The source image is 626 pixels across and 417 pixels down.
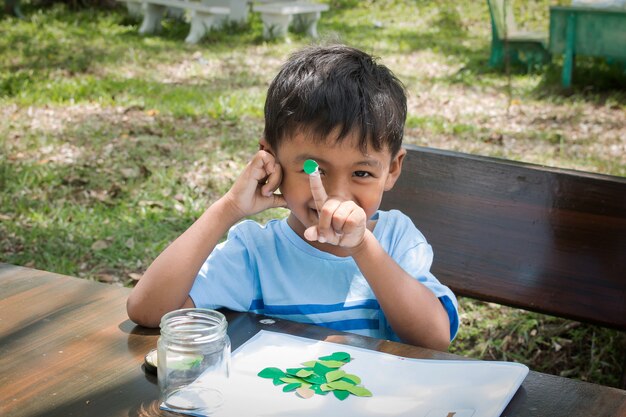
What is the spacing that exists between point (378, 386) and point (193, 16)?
29.0ft

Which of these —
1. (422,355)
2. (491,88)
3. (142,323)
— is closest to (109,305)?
(142,323)

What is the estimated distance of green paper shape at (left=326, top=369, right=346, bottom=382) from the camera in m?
1.43

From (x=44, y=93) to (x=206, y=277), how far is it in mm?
5455

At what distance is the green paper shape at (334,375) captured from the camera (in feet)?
4.69

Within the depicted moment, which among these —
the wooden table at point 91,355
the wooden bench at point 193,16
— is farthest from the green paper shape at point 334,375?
the wooden bench at point 193,16

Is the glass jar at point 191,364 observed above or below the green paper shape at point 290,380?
above

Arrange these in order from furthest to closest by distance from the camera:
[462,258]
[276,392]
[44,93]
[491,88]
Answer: [491,88]
[44,93]
[462,258]
[276,392]

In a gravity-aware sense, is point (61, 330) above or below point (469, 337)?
above

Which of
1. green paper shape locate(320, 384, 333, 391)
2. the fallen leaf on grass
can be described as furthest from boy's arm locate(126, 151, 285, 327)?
the fallen leaf on grass

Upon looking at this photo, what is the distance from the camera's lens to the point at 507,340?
3.42 meters

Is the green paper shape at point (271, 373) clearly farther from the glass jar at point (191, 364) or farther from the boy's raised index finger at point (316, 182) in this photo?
the boy's raised index finger at point (316, 182)

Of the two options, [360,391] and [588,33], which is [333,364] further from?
[588,33]

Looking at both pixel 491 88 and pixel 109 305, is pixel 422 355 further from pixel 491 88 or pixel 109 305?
pixel 491 88

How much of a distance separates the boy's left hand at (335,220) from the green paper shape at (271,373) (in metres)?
0.24
